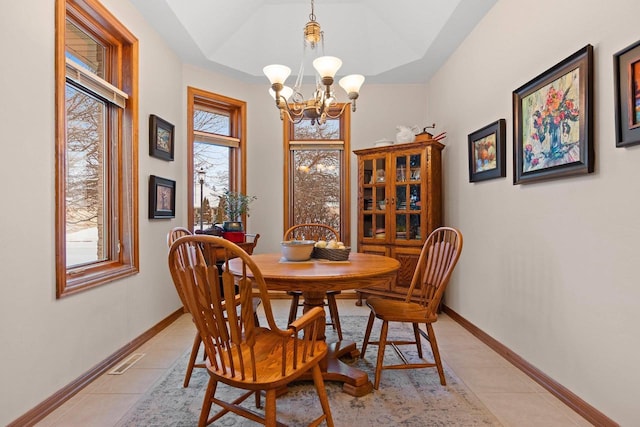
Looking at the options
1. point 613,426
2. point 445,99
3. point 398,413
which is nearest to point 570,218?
point 613,426

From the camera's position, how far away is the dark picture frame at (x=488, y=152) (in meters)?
2.62

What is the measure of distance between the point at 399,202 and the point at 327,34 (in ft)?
6.62

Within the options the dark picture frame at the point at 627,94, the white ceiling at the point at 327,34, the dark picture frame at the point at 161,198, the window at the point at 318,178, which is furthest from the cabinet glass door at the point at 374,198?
the dark picture frame at the point at 627,94

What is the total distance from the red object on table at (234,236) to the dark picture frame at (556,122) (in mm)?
2598

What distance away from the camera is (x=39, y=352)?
1.78 m

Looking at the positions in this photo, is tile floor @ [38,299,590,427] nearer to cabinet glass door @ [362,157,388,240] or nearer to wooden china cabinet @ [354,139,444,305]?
wooden china cabinet @ [354,139,444,305]

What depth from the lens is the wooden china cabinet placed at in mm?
3541

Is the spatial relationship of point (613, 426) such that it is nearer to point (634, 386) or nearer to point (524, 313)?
point (634, 386)

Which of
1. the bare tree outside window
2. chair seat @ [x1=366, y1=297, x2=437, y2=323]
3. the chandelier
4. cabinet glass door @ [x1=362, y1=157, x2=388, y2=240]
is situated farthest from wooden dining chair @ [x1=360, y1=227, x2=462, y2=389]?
the bare tree outside window

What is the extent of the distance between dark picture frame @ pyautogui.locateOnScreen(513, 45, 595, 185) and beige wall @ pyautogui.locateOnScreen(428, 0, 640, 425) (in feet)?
0.17

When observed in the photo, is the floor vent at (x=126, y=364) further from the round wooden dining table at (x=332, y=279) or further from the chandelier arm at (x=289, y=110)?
the chandelier arm at (x=289, y=110)

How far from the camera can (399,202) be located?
3.72 metres

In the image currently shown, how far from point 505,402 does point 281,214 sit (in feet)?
10.00

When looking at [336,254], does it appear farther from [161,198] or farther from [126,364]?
[161,198]
